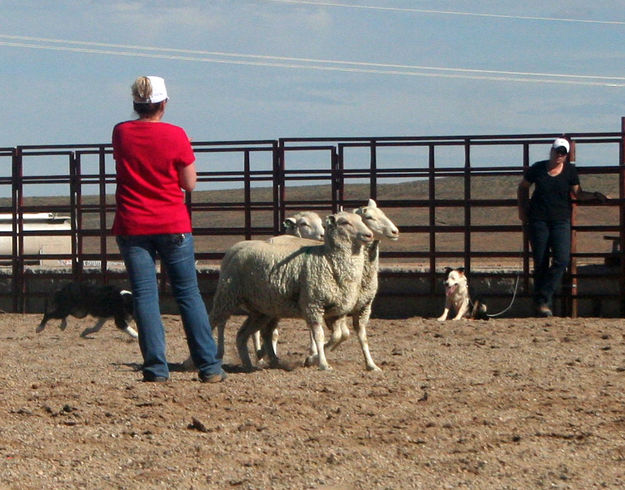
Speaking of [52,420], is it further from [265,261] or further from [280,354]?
[280,354]

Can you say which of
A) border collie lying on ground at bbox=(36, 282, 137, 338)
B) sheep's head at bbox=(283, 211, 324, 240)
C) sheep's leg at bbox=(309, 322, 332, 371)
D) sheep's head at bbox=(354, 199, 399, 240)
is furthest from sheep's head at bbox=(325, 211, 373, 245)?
border collie lying on ground at bbox=(36, 282, 137, 338)

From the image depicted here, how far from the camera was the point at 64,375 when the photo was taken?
329 inches

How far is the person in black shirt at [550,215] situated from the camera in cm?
1292

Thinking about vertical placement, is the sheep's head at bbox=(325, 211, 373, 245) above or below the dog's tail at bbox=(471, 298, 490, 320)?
above

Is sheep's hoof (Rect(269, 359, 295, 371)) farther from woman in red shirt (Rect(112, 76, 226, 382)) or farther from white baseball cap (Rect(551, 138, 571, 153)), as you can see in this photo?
white baseball cap (Rect(551, 138, 571, 153))

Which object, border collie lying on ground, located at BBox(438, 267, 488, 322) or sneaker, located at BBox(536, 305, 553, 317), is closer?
sneaker, located at BBox(536, 305, 553, 317)

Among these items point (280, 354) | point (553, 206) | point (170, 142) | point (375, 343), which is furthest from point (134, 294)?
point (553, 206)

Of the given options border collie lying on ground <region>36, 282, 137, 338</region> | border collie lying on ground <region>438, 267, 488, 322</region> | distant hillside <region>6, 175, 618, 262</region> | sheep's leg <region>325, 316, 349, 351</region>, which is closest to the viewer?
sheep's leg <region>325, 316, 349, 351</region>

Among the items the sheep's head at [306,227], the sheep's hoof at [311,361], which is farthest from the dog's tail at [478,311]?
the sheep's hoof at [311,361]

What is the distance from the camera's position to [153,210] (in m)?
7.16

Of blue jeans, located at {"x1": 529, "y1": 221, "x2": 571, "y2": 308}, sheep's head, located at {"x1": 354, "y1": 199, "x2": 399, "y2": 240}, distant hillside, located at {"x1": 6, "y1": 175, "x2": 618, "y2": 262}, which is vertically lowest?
distant hillside, located at {"x1": 6, "y1": 175, "x2": 618, "y2": 262}

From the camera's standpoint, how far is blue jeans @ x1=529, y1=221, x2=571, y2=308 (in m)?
13.0

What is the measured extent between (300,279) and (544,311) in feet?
16.9

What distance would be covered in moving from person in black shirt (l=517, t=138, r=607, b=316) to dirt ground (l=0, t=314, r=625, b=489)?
3638 millimetres
